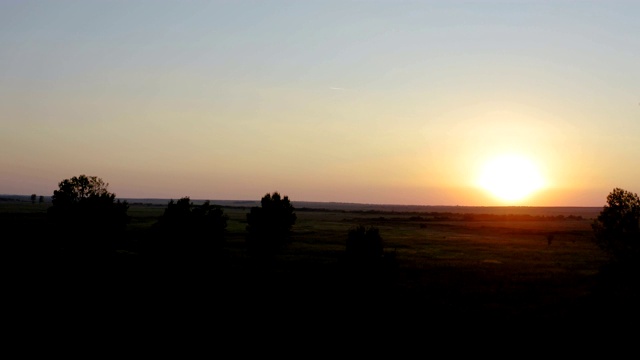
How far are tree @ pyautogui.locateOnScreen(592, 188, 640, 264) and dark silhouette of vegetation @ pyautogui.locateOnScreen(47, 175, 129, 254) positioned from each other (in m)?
49.3

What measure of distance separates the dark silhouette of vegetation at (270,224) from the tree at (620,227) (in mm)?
33058

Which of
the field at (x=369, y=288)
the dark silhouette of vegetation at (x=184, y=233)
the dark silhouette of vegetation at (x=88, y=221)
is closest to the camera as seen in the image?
the field at (x=369, y=288)

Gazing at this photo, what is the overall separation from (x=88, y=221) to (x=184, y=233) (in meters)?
16.7

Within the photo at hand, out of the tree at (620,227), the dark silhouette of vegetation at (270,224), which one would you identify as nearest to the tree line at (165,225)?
the dark silhouette of vegetation at (270,224)

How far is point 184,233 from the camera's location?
5450 cm

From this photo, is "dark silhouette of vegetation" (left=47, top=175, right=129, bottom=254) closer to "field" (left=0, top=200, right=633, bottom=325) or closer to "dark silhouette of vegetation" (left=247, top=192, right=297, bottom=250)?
"field" (left=0, top=200, right=633, bottom=325)

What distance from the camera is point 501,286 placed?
58469 mm

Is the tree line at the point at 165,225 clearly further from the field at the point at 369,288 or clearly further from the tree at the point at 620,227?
the tree at the point at 620,227

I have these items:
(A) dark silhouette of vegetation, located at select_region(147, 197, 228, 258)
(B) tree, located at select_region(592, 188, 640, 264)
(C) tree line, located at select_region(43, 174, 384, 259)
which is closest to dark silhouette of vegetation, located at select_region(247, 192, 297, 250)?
(C) tree line, located at select_region(43, 174, 384, 259)

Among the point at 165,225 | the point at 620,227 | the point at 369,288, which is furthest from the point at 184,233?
the point at 620,227

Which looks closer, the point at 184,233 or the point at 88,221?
the point at 184,233

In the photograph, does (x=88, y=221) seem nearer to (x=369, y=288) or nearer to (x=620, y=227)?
(x=369, y=288)

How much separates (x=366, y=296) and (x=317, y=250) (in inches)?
A: 1947

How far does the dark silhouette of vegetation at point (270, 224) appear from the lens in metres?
67.0
